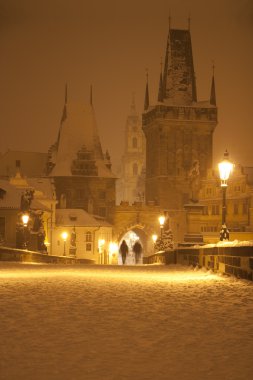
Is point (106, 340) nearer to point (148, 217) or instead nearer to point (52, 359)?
point (52, 359)

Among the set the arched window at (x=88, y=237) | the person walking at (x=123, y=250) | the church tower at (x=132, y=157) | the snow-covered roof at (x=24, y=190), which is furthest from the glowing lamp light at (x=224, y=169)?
the church tower at (x=132, y=157)

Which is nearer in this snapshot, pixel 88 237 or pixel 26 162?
pixel 88 237

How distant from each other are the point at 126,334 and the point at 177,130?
92031 mm

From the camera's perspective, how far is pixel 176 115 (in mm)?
98000

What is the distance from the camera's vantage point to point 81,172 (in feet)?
296

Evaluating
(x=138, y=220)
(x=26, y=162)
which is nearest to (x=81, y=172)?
(x=138, y=220)

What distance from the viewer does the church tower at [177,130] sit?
95438 mm

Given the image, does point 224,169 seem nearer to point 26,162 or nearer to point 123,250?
point 26,162

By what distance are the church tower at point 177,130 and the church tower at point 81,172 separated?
7711mm

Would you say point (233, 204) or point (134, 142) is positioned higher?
point (134, 142)

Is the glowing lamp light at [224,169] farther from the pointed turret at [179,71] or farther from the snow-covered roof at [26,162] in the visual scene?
the pointed turret at [179,71]

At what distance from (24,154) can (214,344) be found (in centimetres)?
9352

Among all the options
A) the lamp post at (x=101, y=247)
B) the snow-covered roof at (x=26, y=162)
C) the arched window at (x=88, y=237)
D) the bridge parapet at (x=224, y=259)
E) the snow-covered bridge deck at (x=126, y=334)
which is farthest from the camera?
the snow-covered roof at (x=26, y=162)

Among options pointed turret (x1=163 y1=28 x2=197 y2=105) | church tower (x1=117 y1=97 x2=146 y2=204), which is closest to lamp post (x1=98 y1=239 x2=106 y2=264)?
pointed turret (x1=163 y1=28 x2=197 y2=105)
